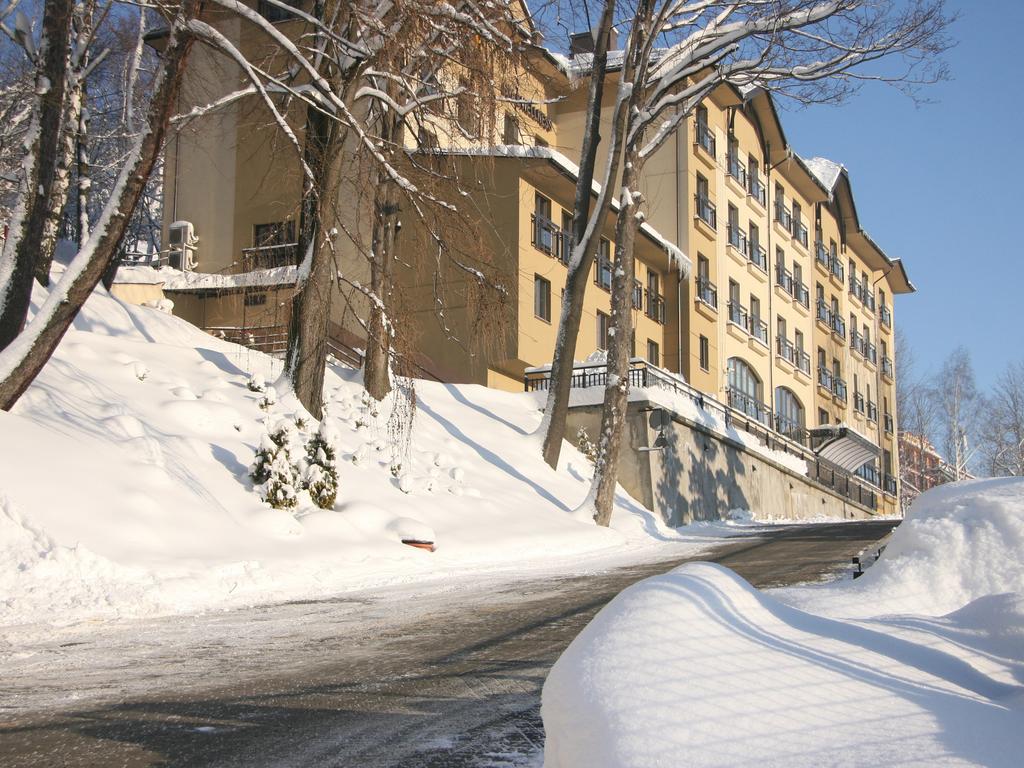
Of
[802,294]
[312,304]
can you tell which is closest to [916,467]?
[802,294]

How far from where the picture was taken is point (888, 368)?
63500mm

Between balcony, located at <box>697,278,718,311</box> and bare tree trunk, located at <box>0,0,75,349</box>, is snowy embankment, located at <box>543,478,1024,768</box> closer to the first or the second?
bare tree trunk, located at <box>0,0,75,349</box>

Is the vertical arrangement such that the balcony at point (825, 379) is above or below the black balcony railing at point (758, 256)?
below

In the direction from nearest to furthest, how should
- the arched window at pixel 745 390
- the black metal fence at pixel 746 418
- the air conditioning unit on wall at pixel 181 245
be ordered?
1. the black metal fence at pixel 746 418
2. the air conditioning unit on wall at pixel 181 245
3. the arched window at pixel 745 390

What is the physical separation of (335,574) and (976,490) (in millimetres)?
7091

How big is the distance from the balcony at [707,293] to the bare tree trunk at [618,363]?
1704 centimetres

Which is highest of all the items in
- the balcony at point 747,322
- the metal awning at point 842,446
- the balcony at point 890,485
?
the balcony at point 747,322

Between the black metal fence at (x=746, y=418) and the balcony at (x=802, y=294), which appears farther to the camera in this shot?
the balcony at (x=802, y=294)

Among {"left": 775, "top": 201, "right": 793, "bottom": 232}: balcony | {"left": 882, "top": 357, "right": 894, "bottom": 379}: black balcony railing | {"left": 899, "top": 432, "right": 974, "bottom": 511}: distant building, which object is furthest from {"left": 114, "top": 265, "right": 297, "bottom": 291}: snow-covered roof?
{"left": 899, "top": 432, "right": 974, "bottom": 511}: distant building

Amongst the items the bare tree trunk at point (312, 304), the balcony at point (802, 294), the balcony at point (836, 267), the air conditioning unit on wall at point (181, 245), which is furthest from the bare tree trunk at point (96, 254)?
the balcony at point (836, 267)

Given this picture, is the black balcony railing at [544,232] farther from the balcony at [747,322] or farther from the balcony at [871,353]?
the balcony at [871,353]

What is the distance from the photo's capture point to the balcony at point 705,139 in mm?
39281

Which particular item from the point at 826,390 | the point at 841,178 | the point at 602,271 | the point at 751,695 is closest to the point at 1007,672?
the point at 751,695

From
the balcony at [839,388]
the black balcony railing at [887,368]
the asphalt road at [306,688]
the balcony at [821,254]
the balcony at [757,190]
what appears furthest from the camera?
the black balcony railing at [887,368]
